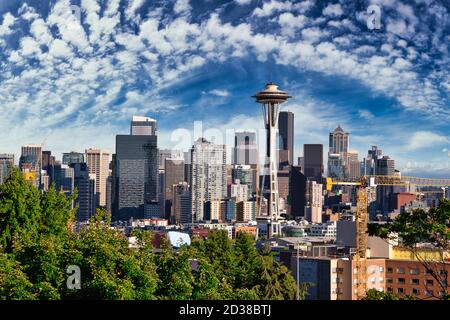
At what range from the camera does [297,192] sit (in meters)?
40.5

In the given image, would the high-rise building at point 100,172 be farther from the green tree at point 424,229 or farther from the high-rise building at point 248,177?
the green tree at point 424,229

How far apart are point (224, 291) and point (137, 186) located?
34263 millimetres

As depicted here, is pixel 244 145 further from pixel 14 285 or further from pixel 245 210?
pixel 245 210

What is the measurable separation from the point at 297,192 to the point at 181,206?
687 centimetres

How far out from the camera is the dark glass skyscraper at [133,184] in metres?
33.2

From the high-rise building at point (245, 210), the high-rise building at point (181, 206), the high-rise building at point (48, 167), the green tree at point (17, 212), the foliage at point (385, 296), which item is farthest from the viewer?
the high-rise building at point (245, 210)

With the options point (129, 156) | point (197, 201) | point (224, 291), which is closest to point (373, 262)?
point (224, 291)

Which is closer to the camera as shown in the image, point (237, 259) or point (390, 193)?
point (237, 259)

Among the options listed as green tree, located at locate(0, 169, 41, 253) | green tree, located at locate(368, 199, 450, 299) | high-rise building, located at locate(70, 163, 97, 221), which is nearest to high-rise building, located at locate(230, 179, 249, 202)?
high-rise building, located at locate(70, 163, 97, 221)

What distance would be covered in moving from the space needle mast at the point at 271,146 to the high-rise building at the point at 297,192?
133 centimetres

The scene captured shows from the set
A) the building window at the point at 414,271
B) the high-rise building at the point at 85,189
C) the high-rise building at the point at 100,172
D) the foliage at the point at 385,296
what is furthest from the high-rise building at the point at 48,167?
the foliage at the point at 385,296

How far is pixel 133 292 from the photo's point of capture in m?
3.25

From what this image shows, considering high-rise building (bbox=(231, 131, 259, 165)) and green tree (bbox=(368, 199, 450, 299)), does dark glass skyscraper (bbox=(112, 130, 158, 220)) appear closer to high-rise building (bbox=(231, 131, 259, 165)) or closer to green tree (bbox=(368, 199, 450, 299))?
high-rise building (bbox=(231, 131, 259, 165))
